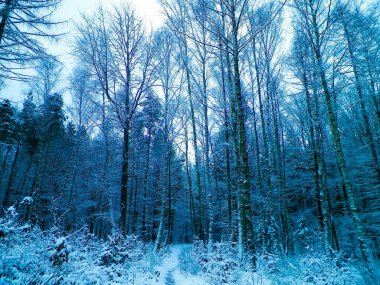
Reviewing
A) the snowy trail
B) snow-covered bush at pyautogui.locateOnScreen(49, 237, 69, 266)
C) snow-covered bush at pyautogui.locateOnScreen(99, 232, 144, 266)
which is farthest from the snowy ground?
snow-covered bush at pyautogui.locateOnScreen(49, 237, 69, 266)

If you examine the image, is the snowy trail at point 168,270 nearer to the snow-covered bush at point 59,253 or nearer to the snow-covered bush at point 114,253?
the snow-covered bush at point 114,253

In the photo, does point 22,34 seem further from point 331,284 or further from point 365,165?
point 365,165

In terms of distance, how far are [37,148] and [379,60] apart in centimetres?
2696

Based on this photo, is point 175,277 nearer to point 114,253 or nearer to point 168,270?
point 168,270

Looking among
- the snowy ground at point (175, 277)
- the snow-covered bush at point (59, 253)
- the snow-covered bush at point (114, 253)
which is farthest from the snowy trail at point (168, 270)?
the snow-covered bush at point (59, 253)

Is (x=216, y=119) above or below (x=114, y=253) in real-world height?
above

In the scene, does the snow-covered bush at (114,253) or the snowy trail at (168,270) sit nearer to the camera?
the snow-covered bush at (114,253)

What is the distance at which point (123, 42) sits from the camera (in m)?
9.90

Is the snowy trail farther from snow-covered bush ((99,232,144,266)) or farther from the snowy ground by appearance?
snow-covered bush ((99,232,144,266))

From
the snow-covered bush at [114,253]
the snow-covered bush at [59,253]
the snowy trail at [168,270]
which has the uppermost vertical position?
the snow-covered bush at [59,253]

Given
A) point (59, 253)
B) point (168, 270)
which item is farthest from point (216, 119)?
point (59, 253)

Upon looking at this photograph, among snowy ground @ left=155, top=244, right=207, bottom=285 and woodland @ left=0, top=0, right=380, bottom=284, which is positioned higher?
woodland @ left=0, top=0, right=380, bottom=284

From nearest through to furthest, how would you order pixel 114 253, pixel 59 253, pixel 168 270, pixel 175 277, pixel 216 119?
pixel 59 253, pixel 114 253, pixel 175 277, pixel 168 270, pixel 216 119

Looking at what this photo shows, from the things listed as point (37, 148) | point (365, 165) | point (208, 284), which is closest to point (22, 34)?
point (208, 284)
